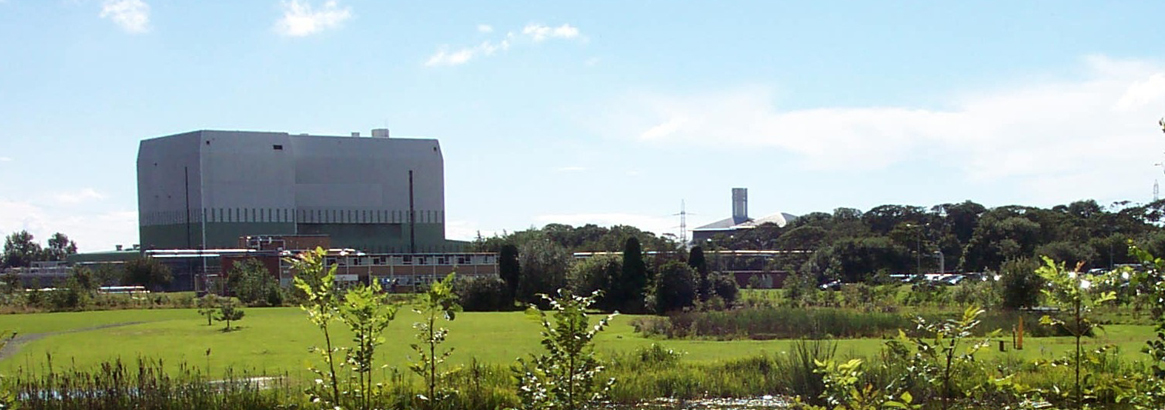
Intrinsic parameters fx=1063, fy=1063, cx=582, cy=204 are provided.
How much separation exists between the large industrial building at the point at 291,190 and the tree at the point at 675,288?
133 feet

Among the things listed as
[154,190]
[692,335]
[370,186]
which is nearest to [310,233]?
[370,186]

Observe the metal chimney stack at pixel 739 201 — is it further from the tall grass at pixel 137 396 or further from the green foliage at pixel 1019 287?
the tall grass at pixel 137 396

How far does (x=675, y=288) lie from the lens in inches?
1447

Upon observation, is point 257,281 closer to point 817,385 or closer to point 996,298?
point 996,298

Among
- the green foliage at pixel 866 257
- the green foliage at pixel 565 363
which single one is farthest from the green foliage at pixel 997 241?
the green foliage at pixel 565 363

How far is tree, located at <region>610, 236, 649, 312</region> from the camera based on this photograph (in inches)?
1563

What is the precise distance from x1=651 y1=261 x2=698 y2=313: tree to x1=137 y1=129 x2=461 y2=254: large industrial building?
4060cm

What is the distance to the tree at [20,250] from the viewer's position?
105 meters

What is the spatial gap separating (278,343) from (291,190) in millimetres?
57722

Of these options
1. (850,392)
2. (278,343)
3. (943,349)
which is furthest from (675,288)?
(850,392)

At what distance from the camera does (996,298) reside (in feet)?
97.1

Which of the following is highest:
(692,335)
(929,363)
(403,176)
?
(403,176)

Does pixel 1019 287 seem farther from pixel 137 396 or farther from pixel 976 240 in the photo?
pixel 976 240

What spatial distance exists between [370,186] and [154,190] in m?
15.6
